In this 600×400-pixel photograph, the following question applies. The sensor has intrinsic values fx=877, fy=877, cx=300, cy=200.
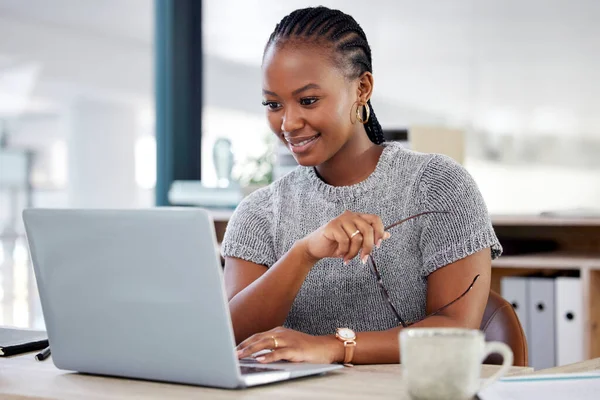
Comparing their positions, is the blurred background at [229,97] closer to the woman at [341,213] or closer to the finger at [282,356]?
the woman at [341,213]

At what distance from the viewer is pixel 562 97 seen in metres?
3.63

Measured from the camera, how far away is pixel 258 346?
1.26 metres

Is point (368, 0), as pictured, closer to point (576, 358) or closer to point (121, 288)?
point (576, 358)

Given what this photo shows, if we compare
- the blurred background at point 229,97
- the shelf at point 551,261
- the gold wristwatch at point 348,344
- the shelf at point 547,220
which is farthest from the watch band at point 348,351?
the blurred background at point 229,97

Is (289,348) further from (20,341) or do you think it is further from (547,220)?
(547,220)

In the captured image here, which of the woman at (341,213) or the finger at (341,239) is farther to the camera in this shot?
the woman at (341,213)

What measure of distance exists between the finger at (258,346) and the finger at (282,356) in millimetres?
13

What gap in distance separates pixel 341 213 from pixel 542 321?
146 cm

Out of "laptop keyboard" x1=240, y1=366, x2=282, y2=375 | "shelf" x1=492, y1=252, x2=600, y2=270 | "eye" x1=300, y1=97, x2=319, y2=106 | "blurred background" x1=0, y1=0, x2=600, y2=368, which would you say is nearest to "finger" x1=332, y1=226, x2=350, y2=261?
"laptop keyboard" x1=240, y1=366, x2=282, y2=375

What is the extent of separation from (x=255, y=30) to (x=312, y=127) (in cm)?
263

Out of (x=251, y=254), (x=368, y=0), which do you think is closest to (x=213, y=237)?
(x=251, y=254)

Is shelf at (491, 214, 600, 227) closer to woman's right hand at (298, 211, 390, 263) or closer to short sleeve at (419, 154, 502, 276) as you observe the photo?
short sleeve at (419, 154, 502, 276)

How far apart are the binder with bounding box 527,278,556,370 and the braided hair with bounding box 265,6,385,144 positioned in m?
1.41

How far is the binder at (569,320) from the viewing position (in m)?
2.85
